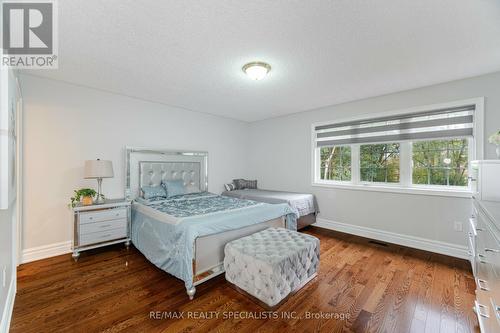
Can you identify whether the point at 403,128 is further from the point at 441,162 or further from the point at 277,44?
the point at 277,44

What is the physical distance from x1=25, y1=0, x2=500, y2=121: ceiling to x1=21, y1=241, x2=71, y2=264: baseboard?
232 centimetres

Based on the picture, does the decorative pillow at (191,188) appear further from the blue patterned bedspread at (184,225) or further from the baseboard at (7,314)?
the baseboard at (7,314)

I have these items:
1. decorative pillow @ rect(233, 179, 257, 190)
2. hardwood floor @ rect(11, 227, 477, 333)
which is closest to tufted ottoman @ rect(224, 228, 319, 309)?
hardwood floor @ rect(11, 227, 477, 333)

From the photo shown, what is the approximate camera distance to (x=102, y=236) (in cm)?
296

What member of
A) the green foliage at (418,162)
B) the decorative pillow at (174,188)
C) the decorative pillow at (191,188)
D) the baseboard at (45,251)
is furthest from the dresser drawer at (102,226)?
the green foliage at (418,162)

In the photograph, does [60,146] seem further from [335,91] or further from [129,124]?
[335,91]

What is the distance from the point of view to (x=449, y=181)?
313 centimetres

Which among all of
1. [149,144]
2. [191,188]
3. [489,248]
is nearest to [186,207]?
[191,188]

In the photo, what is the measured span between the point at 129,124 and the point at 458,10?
4257 millimetres

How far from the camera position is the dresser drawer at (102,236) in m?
2.83

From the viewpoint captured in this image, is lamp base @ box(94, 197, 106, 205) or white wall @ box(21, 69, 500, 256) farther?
lamp base @ box(94, 197, 106, 205)

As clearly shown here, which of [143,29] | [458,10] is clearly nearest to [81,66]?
[143,29]

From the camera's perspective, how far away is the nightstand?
2795 mm

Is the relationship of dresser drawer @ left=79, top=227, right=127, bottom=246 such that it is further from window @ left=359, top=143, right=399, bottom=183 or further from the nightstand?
window @ left=359, top=143, right=399, bottom=183
